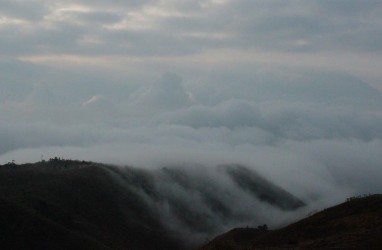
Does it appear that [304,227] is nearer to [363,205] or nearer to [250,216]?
[363,205]

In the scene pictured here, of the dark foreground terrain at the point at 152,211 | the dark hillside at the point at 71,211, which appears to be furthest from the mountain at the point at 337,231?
the dark hillside at the point at 71,211

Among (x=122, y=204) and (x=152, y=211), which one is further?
(x=152, y=211)

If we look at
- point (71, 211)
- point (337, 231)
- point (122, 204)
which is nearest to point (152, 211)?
point (122, 204)

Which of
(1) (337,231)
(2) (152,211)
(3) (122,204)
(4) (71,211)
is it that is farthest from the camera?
(2) (152,211)

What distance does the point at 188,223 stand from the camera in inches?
5202

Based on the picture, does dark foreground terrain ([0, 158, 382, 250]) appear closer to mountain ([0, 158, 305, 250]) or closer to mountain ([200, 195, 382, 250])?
mountain ([200, 195, 382, 250])

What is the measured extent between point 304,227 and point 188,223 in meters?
79.0

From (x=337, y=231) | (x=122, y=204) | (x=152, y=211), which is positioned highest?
(x=122, y=204)

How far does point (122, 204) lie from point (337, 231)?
78.4 metres

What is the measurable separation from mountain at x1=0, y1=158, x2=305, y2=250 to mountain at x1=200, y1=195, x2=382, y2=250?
112 ft

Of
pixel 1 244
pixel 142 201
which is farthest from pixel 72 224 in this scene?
pixel 142 201

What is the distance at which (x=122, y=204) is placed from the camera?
122 m

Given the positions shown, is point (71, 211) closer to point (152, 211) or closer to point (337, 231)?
point (152, 211)

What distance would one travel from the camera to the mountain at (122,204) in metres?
79.4
